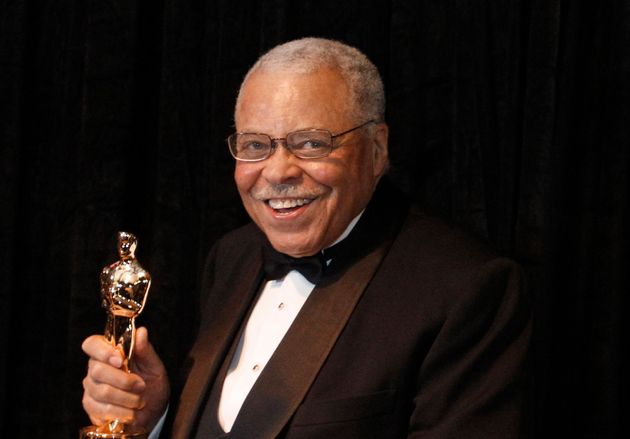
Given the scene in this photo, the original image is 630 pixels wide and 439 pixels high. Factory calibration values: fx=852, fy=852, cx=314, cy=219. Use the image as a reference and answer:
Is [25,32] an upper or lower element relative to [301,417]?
upper

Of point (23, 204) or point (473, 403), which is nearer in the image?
point (473, 403)

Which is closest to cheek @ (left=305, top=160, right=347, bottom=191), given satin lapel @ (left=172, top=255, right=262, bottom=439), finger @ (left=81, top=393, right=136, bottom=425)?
satin lapel @ (left=172, top=255, right=262, bottom=439)

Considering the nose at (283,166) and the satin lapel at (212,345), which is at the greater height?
the nose at (283,166)

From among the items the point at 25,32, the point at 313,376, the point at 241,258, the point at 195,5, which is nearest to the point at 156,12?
the point at 195,5

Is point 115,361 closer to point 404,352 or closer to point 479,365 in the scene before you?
point 404,352

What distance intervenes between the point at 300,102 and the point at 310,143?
3.2 inches

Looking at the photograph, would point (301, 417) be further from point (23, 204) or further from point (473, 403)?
point (23, 204)

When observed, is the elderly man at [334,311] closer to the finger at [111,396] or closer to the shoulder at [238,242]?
the finger at [111,396]

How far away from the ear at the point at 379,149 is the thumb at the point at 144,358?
580 millimetres

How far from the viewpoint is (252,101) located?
5.60ft

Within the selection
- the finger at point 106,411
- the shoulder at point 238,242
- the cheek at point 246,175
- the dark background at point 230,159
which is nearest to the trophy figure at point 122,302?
the finger at point 106,411

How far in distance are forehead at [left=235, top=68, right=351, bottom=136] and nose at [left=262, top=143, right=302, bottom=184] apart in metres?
0.04

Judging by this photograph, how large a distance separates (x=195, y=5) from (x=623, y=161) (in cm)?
123

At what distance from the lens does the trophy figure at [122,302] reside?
1544 millimetres
